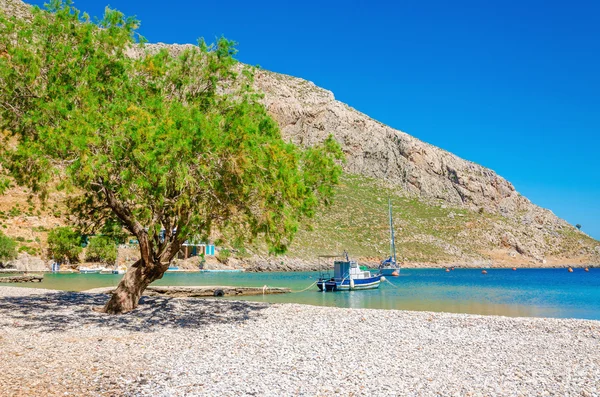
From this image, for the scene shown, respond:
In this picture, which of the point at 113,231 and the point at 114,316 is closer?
the point at 114,316

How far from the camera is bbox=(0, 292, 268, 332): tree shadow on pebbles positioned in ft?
48.4

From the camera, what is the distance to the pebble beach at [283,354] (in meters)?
8.50

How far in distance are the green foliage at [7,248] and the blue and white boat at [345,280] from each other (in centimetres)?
4165

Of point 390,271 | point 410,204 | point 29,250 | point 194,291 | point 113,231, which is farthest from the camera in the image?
point 410,204

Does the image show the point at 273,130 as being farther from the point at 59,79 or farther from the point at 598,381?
the point at 598,381

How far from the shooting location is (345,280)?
139 ft

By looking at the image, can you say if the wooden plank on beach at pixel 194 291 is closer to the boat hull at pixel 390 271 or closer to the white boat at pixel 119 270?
the white boat at pixel 119 270

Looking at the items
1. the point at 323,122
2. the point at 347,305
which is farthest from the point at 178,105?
the point at 323,122

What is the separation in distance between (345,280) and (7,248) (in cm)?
4381

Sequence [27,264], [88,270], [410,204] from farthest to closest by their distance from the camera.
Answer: [410,204], [88,270], [27,264]

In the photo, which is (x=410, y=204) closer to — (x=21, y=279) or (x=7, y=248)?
(x=7, y=248)

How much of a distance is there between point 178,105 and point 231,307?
32.3ft

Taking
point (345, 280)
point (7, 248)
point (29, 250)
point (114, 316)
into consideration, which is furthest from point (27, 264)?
point (114, 316)

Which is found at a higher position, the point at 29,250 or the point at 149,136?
the point at 149,136
